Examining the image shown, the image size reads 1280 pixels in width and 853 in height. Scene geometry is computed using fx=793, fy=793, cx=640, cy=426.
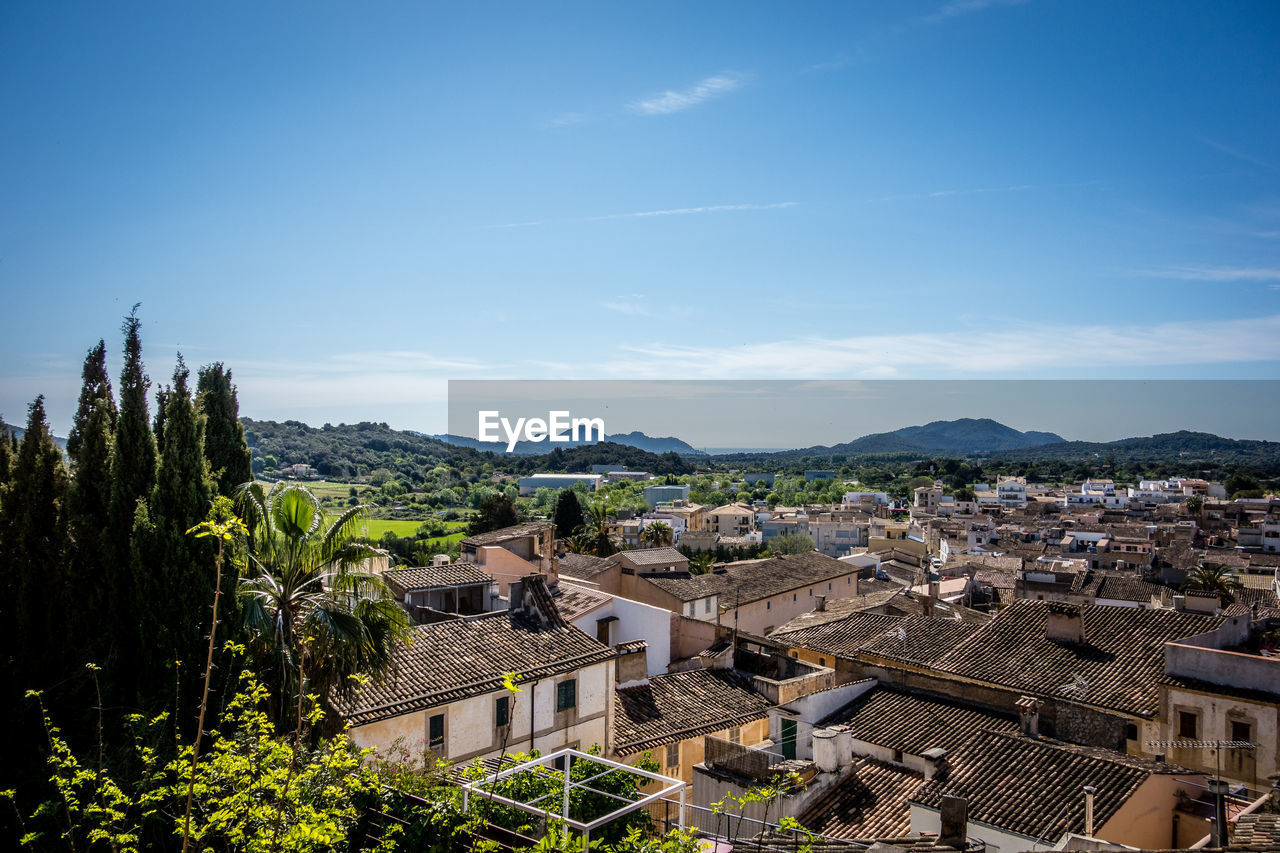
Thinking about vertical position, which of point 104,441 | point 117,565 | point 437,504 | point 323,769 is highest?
point 104,441

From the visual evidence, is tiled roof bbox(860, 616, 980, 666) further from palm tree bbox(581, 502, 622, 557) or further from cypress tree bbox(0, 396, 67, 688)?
palm tree bbox(581, 502, 622, 557)

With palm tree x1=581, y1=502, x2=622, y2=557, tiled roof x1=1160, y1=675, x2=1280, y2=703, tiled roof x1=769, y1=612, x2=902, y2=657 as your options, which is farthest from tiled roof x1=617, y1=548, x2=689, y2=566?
tiled roof x1=1160, y1=675, x2=1280, y2=703

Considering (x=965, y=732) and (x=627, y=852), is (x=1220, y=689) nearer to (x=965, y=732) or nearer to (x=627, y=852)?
(x=965, y=732)

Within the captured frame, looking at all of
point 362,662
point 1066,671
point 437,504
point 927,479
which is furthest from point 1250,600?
point 927,479

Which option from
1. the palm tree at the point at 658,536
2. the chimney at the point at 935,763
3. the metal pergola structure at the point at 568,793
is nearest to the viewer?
the metal pergola structure at the point at 568,793

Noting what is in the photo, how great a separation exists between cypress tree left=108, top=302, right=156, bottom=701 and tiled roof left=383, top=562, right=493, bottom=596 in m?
8.53

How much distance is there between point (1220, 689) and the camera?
568 inches

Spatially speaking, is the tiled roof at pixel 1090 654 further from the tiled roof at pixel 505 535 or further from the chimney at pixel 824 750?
the tiled roof at pixel 505 535

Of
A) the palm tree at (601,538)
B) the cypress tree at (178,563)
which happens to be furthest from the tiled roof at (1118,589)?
the cypress tree at (178,563)

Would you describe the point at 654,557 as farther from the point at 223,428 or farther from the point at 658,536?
the point at 223,428

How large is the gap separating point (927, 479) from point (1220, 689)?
494 ft

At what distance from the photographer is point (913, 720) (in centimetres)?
1565

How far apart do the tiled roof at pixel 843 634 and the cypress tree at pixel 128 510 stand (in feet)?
54.9

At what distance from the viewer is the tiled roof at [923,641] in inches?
771
